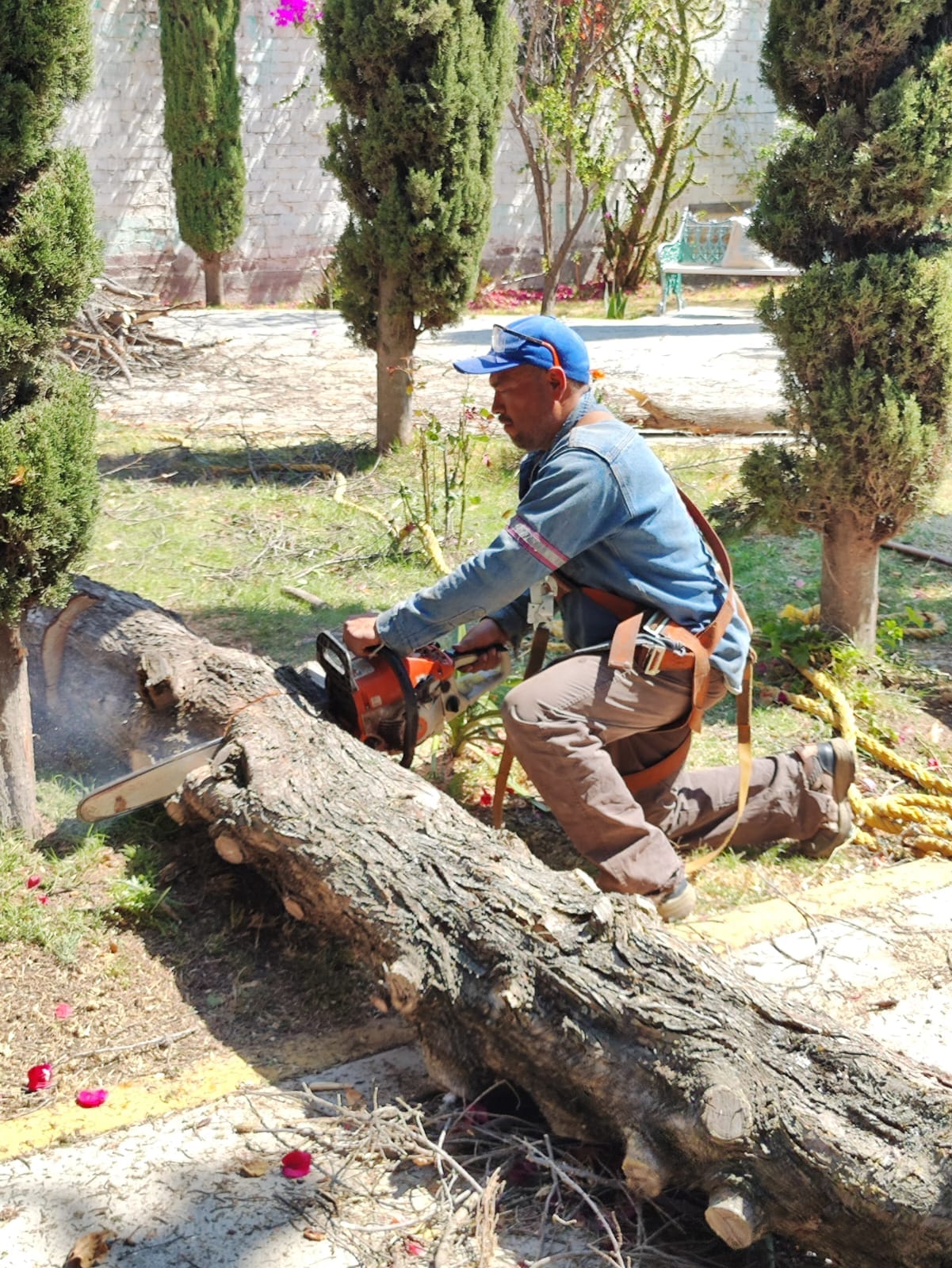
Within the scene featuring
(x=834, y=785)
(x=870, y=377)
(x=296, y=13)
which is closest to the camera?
(x=834, y=785)

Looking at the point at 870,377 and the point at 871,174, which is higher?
the point at 871,174

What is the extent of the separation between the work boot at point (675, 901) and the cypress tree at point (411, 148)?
444cm

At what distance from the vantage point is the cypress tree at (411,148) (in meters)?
7.18

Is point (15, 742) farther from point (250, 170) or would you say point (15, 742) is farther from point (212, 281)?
point (250, 170)

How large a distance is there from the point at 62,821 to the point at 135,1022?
3.23 ft

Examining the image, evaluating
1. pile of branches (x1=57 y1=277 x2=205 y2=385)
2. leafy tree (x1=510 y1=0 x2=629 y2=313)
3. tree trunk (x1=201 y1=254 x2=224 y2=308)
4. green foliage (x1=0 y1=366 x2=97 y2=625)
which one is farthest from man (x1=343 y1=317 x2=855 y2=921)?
tree trunk (x1=201 y1=254 x2=224 y2=308)

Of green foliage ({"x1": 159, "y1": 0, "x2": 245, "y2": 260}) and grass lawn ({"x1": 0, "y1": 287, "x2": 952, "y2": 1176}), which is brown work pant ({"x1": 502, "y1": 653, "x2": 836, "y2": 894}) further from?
green foliage ({"x1": 159, "y1": 0, "x2": 245, "y2": 260})

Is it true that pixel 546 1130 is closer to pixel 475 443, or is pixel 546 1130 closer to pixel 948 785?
pixel 948 785

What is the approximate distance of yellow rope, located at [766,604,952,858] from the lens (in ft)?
14.3

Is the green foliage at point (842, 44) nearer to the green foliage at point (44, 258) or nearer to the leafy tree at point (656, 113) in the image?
the green foliage at point (44, 258)


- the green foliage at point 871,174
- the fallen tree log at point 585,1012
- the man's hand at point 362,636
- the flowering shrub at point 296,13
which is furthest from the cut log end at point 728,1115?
the flowering shrub at point 296,13

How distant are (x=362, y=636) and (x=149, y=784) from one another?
0.78 metres

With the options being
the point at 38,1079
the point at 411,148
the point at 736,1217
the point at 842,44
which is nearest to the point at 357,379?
the point at 411,148

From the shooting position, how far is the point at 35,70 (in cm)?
311
